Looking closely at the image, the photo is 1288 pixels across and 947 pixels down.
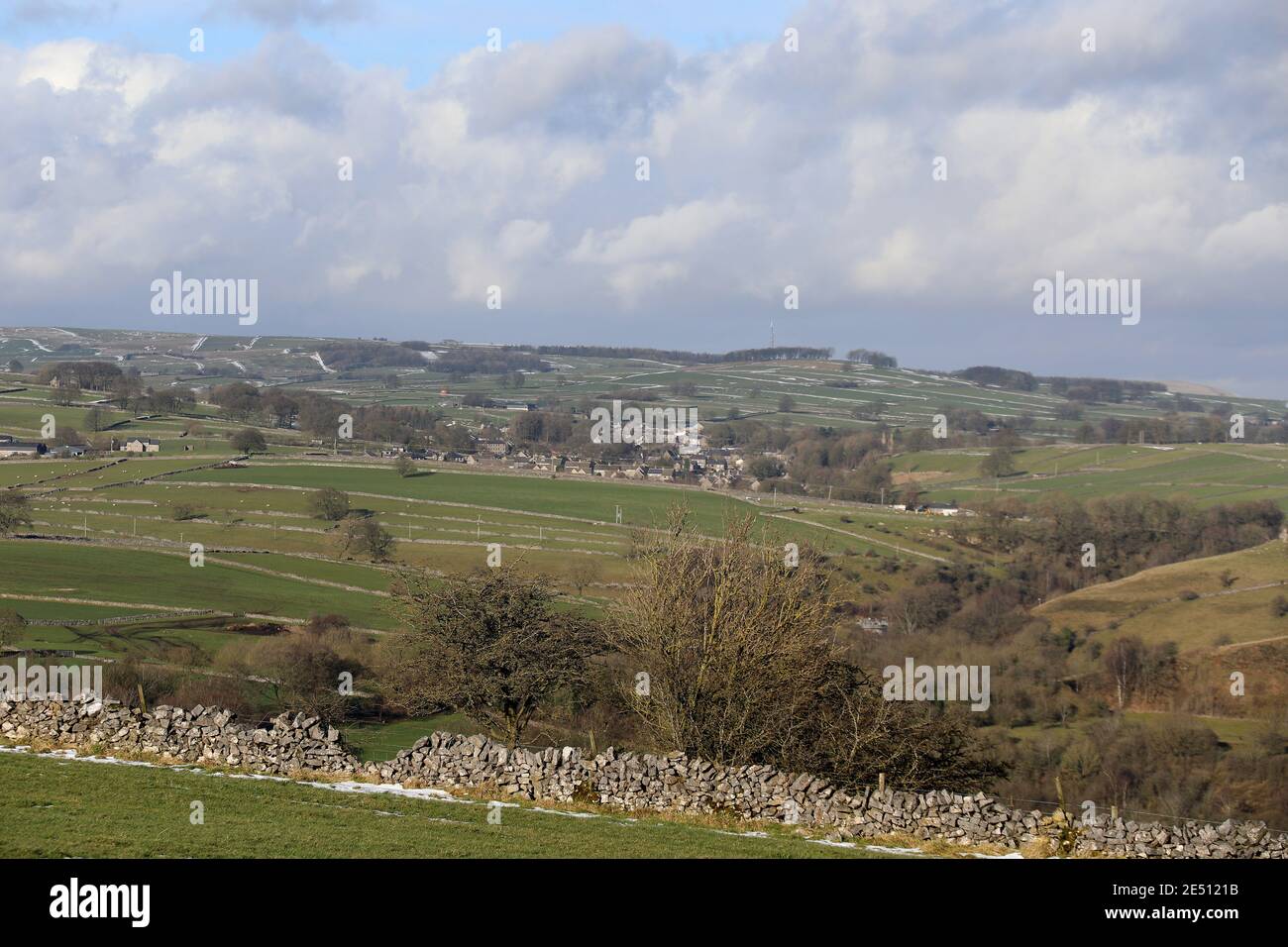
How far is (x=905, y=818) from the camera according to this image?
2038 cm

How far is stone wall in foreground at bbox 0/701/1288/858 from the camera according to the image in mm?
19781

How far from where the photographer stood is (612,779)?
69.3ft

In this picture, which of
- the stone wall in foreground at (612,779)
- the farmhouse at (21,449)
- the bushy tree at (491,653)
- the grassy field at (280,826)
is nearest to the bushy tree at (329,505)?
the farmhouse at (21,449)

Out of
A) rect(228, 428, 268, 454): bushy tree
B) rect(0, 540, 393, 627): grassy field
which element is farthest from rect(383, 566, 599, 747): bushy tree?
rect(228, 428, 268, 454): bushy tree

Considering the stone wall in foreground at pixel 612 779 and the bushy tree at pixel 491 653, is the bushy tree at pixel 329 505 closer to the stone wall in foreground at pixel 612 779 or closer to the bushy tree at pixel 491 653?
the bushy tree at pixel 491 653

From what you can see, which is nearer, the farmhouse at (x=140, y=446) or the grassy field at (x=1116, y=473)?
the farmhouse at (x=140, y=446)

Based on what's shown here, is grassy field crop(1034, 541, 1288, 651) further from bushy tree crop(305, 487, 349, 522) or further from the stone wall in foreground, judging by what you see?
the stone wall in foreground

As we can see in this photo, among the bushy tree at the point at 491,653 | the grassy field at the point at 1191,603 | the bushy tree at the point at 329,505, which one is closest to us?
the bushy tree at the point at 491,653

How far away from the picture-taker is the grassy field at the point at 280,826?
15.0m

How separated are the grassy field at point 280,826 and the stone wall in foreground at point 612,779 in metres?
1.10

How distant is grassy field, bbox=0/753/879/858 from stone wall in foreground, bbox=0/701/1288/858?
110cm

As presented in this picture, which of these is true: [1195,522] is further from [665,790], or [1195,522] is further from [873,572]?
[665,790]
